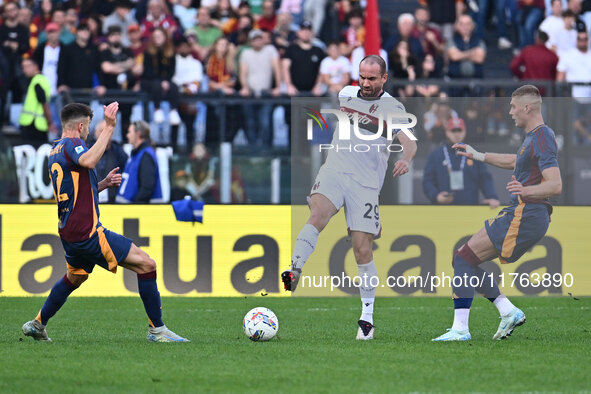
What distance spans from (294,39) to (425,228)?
6.76 metres

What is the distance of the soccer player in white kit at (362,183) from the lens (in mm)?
10305

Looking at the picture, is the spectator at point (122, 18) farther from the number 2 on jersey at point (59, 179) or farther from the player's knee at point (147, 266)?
the player's knee at point (147, 266)

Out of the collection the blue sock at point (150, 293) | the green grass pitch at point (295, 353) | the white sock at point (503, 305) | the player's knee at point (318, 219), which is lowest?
the green grass pitch at point (295, 353)

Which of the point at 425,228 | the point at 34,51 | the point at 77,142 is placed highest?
the point at 34,51

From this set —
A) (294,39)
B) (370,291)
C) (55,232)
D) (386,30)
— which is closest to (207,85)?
(294,39)

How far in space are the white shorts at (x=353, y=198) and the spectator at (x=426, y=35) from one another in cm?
996

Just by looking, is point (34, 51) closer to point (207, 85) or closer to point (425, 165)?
point (207, 85)

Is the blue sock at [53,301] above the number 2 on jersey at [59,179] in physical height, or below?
below

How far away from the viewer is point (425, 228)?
14.5m

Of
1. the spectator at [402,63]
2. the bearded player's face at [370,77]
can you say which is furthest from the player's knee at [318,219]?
the spectator at [402,63]

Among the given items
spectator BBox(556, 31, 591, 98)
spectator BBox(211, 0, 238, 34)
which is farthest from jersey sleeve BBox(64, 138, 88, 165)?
spectator BBox(556, 31, 591, 98)

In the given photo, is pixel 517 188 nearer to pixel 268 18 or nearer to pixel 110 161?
pixel 110 161

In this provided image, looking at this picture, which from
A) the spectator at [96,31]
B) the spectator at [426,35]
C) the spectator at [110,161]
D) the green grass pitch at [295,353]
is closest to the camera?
the green grass pitch at [295,353]

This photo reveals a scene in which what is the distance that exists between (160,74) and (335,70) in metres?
2.94
